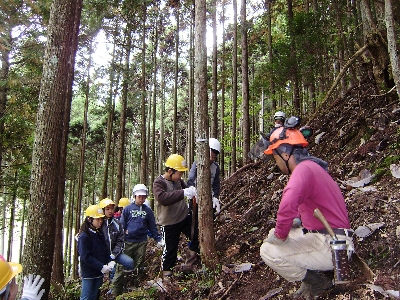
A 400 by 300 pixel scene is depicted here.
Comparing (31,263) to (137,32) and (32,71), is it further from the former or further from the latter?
(137,32)

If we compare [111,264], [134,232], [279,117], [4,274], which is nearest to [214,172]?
[134,232]

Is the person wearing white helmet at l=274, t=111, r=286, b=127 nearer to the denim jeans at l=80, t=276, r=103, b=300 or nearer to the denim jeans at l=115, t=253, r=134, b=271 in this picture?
the denim jeans at l=115, t=253, r=134, b=271

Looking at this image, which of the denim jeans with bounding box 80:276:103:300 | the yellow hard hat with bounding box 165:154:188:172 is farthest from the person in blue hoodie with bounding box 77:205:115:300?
the yellow hard hat with bounding box 165:154:188:172

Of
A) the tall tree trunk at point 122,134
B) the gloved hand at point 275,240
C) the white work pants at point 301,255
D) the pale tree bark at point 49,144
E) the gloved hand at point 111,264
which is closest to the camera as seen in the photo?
the white work pants at point 301,255

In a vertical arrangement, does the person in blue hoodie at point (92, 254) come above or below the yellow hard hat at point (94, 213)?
below

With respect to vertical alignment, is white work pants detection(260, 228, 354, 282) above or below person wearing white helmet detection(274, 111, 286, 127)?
below

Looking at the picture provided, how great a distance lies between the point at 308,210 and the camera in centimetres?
297

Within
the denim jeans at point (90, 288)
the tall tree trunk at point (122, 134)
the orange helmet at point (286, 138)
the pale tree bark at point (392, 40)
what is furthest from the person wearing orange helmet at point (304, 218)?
the tall tree trunk at point (122, 134)

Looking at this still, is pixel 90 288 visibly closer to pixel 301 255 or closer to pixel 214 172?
pixel 214 172

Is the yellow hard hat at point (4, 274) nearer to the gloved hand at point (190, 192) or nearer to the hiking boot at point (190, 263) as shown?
the gloved hand at point (190, 192)

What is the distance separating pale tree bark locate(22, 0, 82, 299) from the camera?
15.1 feet

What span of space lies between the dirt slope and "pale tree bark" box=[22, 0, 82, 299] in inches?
75.4

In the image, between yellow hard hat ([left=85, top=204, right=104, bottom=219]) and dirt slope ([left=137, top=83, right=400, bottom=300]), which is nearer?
dirt slope ([left=137, top=83, right=400, bottom=300])

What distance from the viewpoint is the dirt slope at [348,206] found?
3.65 metres
